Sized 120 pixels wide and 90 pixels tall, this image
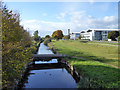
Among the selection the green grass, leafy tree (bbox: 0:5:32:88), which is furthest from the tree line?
the green grass

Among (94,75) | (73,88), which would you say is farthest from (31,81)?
(94,75)

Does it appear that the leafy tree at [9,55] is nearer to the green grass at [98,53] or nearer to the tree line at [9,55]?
the tree line at [9,55]

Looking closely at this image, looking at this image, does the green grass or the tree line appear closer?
the tree line

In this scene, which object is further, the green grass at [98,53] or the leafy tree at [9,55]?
the green grass at [98,53]

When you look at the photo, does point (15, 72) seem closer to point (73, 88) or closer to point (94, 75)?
point (73, 88)

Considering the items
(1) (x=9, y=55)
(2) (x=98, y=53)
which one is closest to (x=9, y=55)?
(1) (x=9, y=55)

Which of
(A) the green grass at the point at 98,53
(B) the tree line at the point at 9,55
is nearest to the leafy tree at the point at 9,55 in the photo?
(B) the tree line at the point at 9,55

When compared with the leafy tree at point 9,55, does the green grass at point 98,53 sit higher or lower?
lower

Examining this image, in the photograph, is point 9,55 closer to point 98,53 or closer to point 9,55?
point 9,55

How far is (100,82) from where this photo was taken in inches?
523

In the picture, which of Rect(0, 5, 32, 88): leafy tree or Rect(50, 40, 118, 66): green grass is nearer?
Rect(0, 5, 32, 88): leafy tree

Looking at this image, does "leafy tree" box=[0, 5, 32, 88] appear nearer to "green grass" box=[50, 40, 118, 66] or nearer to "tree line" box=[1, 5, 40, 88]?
"tree line" box=[1, 5, 40, 88]

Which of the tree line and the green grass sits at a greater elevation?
the tree line

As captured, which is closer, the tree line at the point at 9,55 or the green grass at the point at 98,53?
the tree line at the point at 9,55
